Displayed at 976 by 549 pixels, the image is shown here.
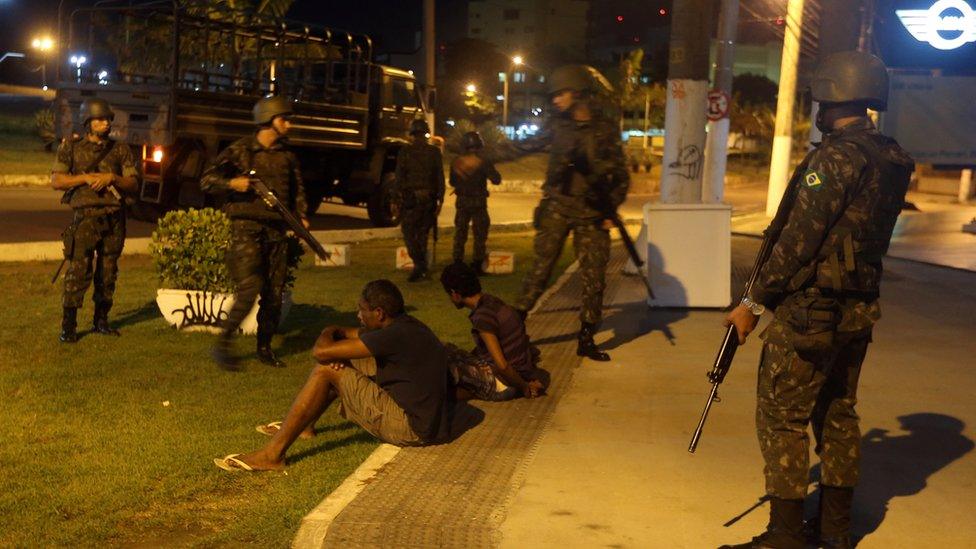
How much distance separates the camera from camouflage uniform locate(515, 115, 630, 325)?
828 cm

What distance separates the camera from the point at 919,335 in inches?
398

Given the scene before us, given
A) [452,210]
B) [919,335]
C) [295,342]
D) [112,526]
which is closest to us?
[112,526]

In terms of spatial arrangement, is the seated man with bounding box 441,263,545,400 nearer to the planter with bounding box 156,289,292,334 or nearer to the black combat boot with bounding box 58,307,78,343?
the planter with bounding box 156,289,292,334

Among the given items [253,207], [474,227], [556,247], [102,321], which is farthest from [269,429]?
[474,227]

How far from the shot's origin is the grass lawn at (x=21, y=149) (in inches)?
1042

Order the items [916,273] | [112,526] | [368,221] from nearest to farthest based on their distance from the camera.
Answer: [112,526]
[916,273]
[368,221]

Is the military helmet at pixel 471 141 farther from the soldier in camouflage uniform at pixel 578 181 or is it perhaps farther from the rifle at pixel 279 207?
the rifle at pixel 279 207

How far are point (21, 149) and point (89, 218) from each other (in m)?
23.9

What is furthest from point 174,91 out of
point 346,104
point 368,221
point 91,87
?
point 368,221

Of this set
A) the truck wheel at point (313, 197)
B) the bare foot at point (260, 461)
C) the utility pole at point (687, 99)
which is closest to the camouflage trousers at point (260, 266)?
the bare foot at point (260, 461)

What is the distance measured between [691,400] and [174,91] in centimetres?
1071

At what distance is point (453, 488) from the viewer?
5508mm

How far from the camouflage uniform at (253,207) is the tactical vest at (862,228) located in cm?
442

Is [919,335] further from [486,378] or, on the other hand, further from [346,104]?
[346,104]
